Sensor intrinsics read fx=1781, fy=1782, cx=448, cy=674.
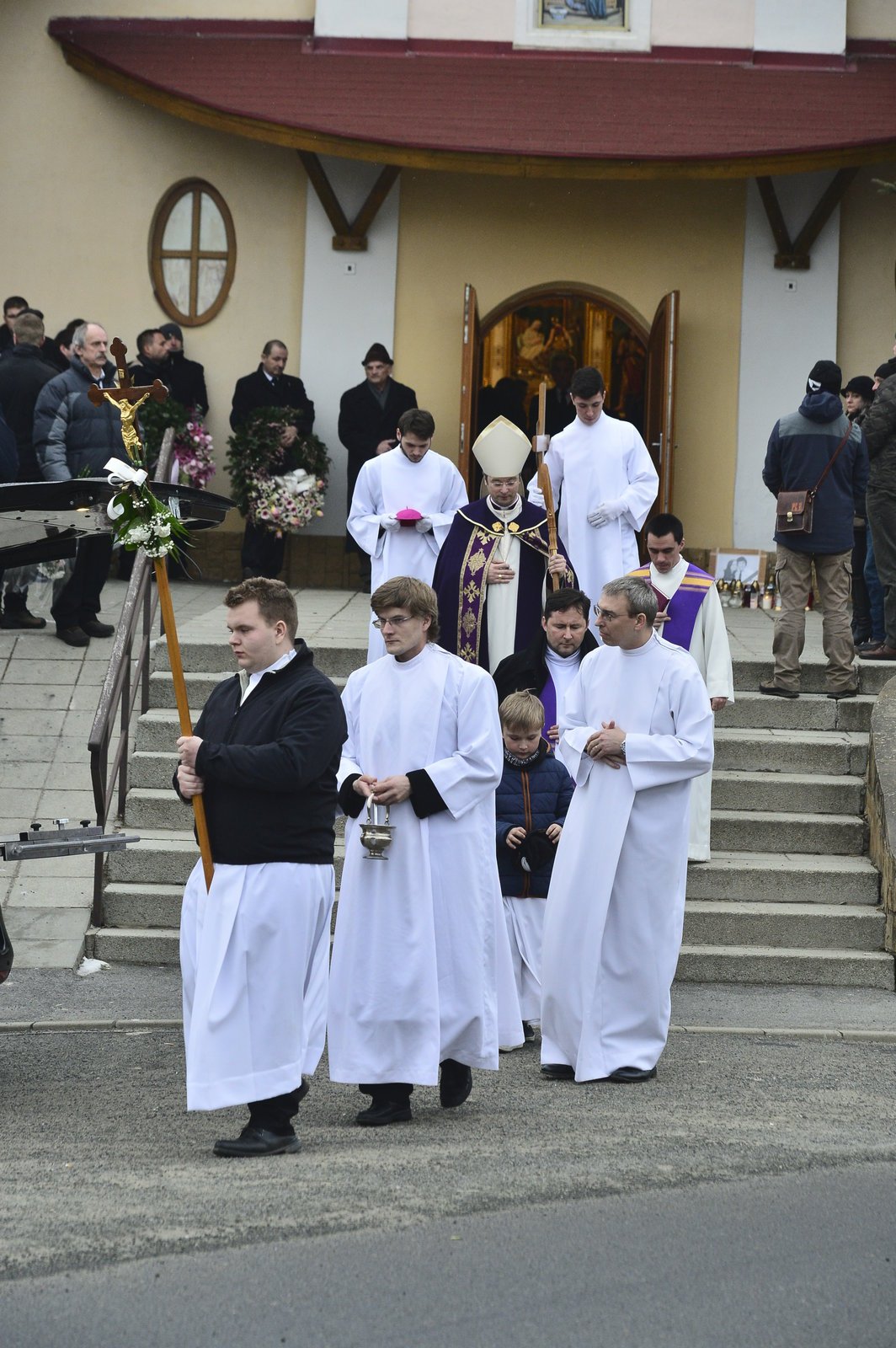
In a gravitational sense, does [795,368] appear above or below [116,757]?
above

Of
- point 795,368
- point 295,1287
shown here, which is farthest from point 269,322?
point 295,1287

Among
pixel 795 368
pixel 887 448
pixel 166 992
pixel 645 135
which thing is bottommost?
pixel 166 992

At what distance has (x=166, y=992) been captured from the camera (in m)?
8.29

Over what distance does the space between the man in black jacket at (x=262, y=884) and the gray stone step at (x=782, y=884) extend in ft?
12.8

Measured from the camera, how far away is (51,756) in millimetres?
10234

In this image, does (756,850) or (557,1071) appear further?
(756,850)

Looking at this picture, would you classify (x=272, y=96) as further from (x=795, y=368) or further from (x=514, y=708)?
(x=514, y=708)

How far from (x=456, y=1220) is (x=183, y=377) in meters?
10.9

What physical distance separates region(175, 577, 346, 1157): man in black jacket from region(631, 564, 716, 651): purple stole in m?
4.02

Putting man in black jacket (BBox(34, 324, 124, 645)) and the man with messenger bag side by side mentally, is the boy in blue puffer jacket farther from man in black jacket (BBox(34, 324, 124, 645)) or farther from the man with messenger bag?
man in black jacket (BBox(34, 324, 124, 645))

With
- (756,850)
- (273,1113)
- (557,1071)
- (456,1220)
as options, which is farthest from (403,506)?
(456,1220)

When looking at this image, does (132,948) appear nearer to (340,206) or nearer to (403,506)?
(403,506)

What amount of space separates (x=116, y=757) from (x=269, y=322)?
264 inches

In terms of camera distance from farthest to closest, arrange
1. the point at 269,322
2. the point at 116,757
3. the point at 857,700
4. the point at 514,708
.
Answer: the point at 269,322 → the point at 857,700 → the point at 116,757 → the point at 514,708
